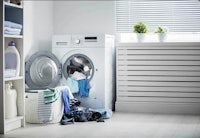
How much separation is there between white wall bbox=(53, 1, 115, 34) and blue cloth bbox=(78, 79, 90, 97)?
0.98m

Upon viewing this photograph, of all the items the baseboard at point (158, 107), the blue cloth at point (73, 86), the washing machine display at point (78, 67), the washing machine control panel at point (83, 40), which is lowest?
the baseboard at point (158, 107)

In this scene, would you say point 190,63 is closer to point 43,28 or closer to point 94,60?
point 94,60

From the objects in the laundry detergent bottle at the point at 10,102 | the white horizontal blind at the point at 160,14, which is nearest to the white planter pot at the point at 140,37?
the white horizontal blind at the point at 160,14

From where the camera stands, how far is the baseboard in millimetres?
5613

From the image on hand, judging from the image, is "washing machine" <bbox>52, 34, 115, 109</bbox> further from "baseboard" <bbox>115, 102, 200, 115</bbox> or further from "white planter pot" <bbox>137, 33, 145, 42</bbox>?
"white planter pot" <bbox>137, 33, 145, 42</bbox>

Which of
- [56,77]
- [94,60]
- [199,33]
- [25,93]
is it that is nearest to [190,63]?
[199,33]

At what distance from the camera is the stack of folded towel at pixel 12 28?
4333 mm

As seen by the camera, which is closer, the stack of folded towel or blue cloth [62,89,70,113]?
the stack of folded towel

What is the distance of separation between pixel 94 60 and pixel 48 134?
5.31 feet

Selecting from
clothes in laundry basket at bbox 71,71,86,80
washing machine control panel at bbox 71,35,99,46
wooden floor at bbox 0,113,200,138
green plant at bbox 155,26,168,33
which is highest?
green plant at bbox 155,26,168,33

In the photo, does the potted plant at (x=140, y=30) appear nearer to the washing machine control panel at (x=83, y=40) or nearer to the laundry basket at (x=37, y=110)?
the washing machine control panel at (x=83, y=40)

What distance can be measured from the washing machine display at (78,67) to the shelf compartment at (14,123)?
3.99 ft

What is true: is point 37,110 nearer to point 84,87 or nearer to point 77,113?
point 77,113

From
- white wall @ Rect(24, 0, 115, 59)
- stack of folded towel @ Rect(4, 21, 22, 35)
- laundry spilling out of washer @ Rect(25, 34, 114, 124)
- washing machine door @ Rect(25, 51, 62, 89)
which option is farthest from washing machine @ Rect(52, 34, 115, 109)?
stack of folded towel @ Rect(4, 21, 22, 35)
